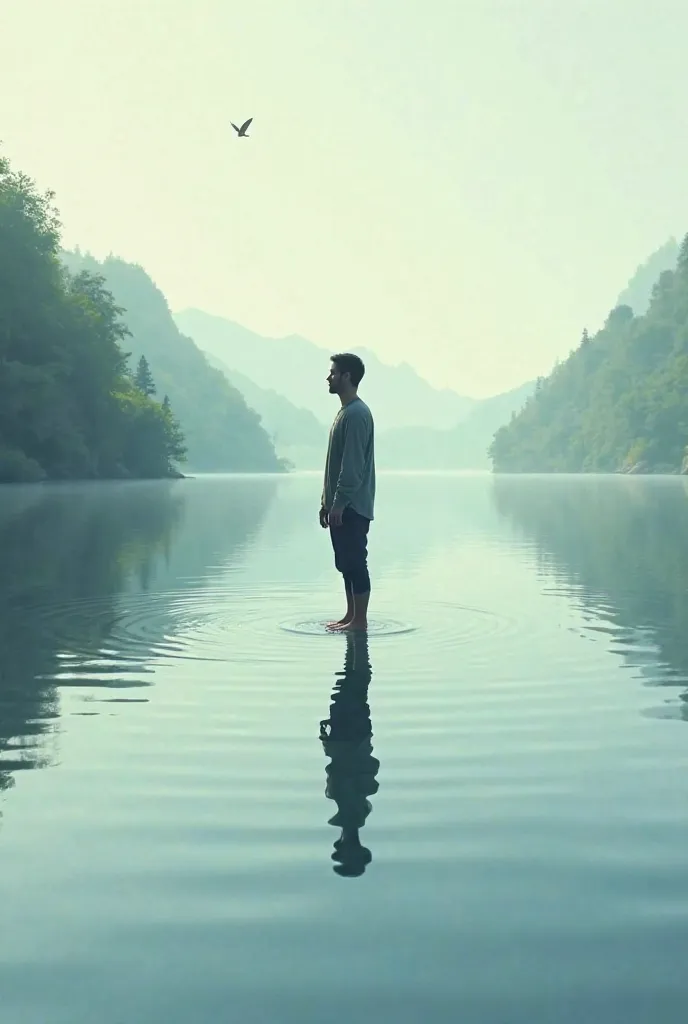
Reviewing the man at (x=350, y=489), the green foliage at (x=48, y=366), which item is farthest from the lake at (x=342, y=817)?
the green foliage at (x=48, y=366)

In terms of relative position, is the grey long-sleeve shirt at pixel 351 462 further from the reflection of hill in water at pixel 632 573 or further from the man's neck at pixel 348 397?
the reflection of hill in water at pixel 632 573

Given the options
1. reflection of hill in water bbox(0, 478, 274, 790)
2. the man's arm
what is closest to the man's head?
the man's arm

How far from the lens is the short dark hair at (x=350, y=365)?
10.8 metres

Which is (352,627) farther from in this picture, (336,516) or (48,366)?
(48,366)

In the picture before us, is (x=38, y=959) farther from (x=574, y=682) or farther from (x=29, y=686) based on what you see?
(x=574, y=682)

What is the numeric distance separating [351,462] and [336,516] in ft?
1.61

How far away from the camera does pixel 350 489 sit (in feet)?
34.4

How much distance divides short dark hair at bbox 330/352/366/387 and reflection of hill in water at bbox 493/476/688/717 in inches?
127

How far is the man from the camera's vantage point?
10492 mm

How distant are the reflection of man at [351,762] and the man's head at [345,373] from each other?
3056mm

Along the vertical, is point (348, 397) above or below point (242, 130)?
below

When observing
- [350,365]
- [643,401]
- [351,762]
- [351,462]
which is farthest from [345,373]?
[643,401]

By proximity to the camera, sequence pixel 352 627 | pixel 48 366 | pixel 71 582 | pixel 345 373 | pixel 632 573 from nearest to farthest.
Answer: pixel 352 627 → pixel 345 373 → pixel 71 582 → pixel 632 573 → pixel 48 366

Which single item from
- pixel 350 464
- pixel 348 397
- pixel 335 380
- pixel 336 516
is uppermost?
pixel 335 380
